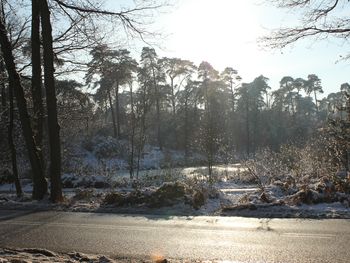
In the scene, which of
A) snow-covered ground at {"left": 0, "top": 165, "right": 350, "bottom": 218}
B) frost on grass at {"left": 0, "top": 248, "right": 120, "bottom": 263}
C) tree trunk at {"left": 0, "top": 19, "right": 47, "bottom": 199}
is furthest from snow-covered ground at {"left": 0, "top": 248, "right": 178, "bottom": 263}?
tree trunk at {"left": 0, "top": 19, "right": 47, "bottom": 199}

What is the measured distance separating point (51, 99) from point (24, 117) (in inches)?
56.0

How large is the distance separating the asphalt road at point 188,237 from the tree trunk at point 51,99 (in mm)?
3354

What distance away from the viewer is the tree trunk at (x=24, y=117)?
15.1m

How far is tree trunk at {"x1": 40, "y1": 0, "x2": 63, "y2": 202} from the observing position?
48.0ft

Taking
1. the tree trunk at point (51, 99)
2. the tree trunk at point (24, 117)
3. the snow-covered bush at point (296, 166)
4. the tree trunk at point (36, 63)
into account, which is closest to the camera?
the tree trunk at point (51, 99)

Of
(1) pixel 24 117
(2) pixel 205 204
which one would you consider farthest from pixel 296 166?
(1) pixel 24 117

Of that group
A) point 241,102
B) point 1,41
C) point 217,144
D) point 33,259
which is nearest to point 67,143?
point 217,144

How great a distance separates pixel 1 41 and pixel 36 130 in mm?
3930

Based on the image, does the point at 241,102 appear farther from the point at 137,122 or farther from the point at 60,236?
the point at 60,236

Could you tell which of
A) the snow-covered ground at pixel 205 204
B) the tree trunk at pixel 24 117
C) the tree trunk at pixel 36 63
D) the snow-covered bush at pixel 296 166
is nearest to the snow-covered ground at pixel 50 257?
the snow-covered ground at pixel 205 204

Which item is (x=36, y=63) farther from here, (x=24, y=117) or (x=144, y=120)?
(x=144, y=120)

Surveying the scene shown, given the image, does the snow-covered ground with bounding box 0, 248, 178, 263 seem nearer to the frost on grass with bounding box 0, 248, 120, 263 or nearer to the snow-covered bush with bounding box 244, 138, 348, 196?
the frost on grass with bounding box 0, 248, 120, 263

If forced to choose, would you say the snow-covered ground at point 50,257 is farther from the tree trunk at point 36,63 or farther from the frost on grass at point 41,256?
the tree trunk at point 36,63

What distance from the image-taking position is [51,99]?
14883 mm
